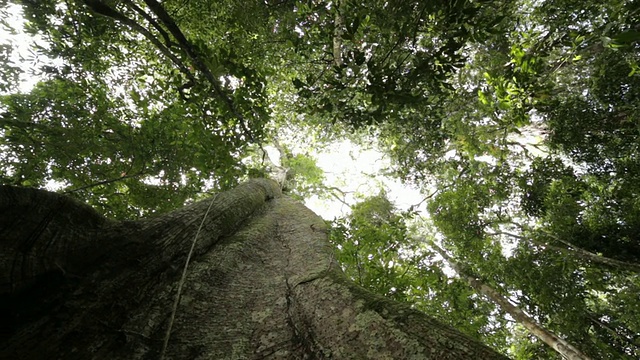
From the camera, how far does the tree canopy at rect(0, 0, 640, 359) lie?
3.36 meters

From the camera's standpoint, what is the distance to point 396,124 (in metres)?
7.92

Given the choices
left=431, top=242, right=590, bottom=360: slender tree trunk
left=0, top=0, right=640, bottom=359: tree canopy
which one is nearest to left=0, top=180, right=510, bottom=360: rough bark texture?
left=0, top=0, right=640, bottom=359: tree canopy

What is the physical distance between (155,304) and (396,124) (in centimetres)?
702

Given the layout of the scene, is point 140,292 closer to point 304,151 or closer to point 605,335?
point 605,335

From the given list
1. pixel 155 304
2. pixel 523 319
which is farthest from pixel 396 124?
pixel 155 304

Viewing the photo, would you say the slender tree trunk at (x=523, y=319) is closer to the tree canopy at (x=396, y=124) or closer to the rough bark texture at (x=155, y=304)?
the tree canopy at (x=396, y=124)

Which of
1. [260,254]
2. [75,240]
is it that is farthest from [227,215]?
[75,240]

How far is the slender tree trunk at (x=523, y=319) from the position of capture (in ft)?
16.2

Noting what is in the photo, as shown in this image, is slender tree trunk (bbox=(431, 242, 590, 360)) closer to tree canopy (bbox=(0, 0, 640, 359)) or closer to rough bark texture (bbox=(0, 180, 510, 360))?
tree canopy (bbox=(0, 0, 640, 359))

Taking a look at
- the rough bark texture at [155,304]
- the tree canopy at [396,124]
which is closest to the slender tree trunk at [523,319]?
the tree canopy at [396,124]

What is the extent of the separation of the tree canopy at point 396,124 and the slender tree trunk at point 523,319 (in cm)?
24

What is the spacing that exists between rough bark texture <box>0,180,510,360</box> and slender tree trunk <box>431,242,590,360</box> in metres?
4.93

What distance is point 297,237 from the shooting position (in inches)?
163

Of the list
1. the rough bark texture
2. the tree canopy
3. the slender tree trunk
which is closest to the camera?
the rough bark texture
